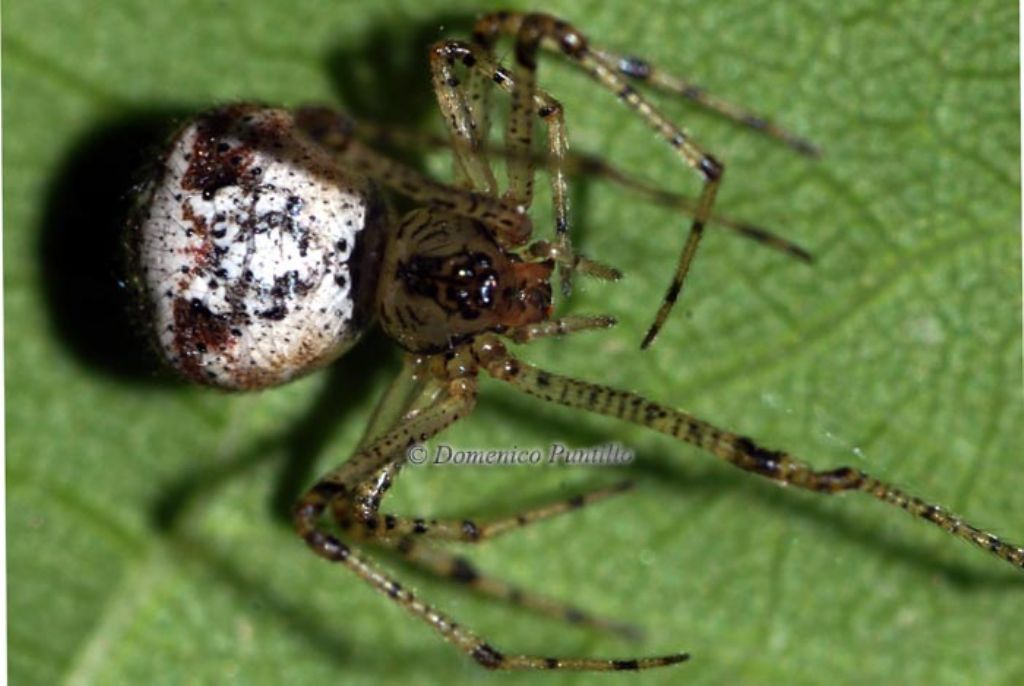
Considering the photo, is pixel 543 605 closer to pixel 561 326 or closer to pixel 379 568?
A: pixel 379 568

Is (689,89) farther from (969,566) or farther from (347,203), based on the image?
(969,566)

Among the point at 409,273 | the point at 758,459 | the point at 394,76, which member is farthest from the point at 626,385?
the point at 394,76

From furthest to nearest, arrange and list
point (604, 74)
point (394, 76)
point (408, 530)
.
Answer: point (394, 76) → point (408, 530) → point (604, 74)

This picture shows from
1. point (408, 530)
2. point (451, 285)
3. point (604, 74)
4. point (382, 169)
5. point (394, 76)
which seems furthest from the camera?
point (394, 76)

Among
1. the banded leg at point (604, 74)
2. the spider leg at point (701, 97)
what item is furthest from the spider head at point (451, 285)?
the spider leg at point (701, 97)

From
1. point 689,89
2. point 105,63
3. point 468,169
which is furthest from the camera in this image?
point 105,63

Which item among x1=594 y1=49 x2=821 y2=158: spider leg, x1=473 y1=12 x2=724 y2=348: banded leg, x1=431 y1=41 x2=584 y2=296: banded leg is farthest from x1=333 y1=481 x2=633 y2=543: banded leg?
x1=594 y1=49 x2=821 y2=158: spider leg

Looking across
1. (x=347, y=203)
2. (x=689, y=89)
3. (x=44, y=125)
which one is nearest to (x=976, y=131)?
(x=689, y=89)
